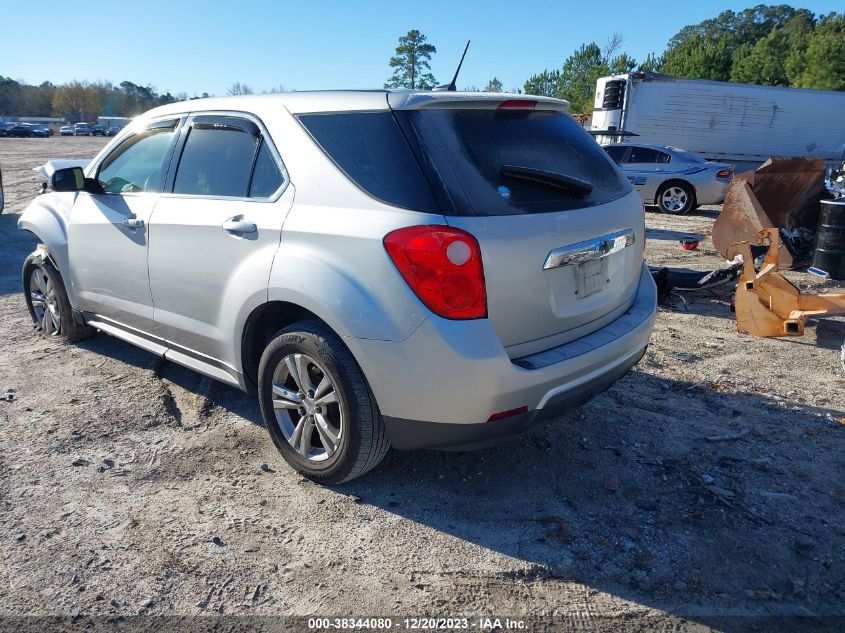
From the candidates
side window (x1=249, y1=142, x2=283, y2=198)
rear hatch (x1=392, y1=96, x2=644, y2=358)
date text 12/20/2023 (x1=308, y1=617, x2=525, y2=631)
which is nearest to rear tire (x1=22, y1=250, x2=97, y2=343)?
side window (x1=249, y1=142, x2=283, y2=198)

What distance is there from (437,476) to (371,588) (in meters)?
0.90

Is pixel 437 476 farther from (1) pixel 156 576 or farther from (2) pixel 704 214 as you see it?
(2) pixel 704 214

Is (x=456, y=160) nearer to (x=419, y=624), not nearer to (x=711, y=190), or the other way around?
(x=419, y=624)

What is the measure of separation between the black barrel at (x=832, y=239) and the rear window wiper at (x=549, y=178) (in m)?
6.49

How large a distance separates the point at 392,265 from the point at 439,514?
122 cm

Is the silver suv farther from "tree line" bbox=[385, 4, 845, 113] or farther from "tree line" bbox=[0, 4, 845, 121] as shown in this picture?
"tree line" bbox=[385, 4, 845, 113]

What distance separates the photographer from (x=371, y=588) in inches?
101

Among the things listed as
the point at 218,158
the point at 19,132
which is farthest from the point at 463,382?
the point at 19,132

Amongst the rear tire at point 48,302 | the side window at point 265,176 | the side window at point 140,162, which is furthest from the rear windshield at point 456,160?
the rear tire at point 48,302

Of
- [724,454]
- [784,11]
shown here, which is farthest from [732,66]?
[784,11]

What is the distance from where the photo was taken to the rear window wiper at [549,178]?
2.88 meters

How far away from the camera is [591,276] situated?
3.10m

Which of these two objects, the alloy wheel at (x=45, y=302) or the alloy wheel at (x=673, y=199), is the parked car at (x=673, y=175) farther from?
the alloy wheel at (x=45, y=302)

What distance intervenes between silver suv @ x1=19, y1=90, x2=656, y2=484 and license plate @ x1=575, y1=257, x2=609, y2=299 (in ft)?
0.03
